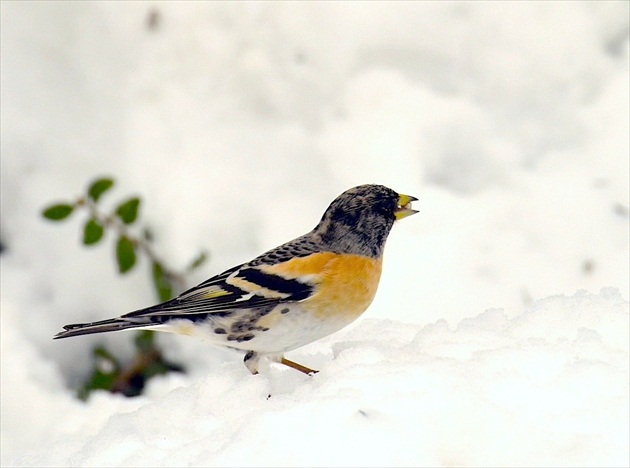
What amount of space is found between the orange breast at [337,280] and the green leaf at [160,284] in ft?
3.93

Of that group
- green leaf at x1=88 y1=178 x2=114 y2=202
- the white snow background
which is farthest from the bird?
green leaf at x1=88 y1=178 x2=114 y2=202

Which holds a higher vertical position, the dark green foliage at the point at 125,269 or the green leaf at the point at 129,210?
the green leaf at the point at 129,210

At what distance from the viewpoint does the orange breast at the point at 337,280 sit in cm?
240

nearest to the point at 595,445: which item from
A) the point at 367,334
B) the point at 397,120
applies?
the point at 367,334

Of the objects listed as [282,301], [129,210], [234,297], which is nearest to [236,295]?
[234,297]

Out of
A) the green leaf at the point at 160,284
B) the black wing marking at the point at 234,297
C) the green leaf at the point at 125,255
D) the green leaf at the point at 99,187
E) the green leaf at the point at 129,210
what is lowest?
the black wing marking at the point at 234,297

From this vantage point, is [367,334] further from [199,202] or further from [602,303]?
[199,202]

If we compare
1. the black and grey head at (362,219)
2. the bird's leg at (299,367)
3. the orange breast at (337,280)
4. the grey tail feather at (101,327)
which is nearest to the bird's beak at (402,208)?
the black and grey head at (362,219)

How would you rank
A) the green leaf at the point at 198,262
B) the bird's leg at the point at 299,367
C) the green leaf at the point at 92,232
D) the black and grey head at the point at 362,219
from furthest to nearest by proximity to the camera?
the green leaf at the point at 198,262
the green leaf at the point at 92,232
the black and grey head at the point at 362,219
the bird's leg at the point at 299,367

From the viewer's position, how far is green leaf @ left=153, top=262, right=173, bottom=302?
3.65 metres

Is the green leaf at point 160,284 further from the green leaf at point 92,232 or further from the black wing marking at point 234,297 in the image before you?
the black wing marking at point 234,297

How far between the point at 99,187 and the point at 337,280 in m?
1.47

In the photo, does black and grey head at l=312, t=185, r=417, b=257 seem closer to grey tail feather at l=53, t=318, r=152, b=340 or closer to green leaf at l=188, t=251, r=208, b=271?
grey tail feather at l=53, t=318, r=152, b=340

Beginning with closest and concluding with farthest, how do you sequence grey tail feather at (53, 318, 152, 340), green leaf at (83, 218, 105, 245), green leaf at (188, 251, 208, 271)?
1. grey tail feather at (53, 318, 152, 340)
2. green leaf at (83, 218, 105, 245)
3. green leaf at (188, 251, 208, 271)
